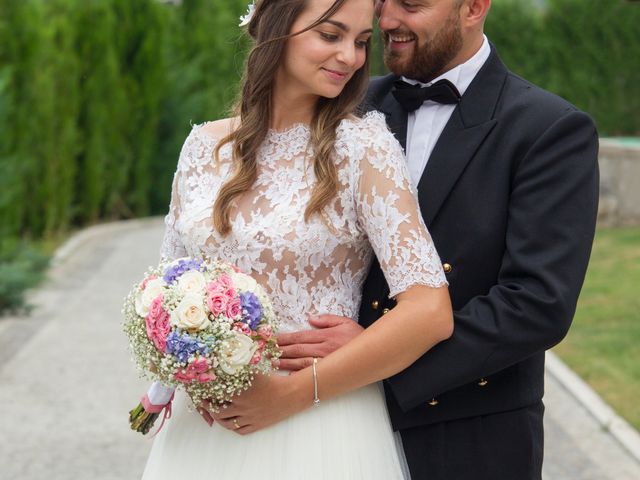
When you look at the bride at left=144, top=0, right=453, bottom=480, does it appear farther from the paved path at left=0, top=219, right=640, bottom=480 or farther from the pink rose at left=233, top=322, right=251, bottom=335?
the paved path at left=0, top=219, right=640, bottom=480

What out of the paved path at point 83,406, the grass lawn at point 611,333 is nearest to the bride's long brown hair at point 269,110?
the paved path at point 83,406

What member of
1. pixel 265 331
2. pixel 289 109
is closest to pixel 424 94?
pixel 289 109

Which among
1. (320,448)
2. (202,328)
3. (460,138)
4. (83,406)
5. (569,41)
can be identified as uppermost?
(460,138)

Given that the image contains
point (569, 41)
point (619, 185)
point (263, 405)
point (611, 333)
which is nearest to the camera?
point (263, 405)

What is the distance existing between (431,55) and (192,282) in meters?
0.92

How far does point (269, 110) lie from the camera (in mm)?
3268

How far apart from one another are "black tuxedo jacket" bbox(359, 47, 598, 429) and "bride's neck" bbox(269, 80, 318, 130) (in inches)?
10.1

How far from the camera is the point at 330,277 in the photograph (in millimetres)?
3107

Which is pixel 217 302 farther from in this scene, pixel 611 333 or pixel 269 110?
pixel 611 333

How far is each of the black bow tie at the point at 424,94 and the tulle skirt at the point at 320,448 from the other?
77cm

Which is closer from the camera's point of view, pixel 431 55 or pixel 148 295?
pixel 148 295

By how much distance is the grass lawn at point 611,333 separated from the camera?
23.1 feet

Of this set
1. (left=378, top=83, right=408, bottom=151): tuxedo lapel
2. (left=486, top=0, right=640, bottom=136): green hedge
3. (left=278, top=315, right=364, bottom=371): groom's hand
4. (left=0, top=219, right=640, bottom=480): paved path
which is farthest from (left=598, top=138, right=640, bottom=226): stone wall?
(left=278, top=315, right=364, bottom=371): groom's hand

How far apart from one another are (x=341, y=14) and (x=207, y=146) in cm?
56
